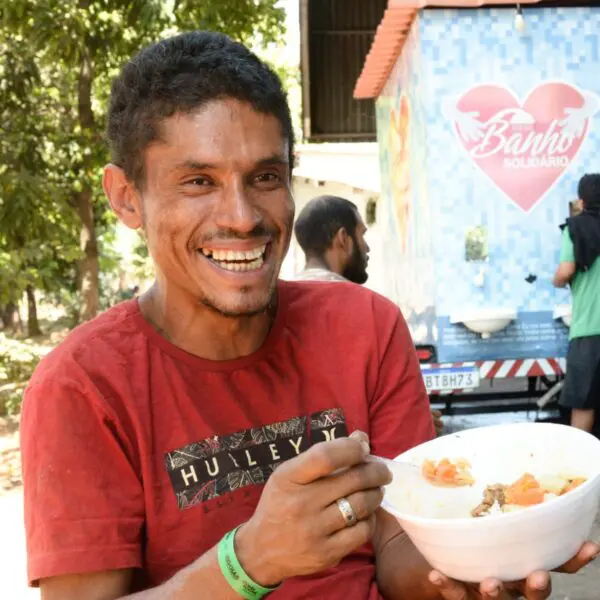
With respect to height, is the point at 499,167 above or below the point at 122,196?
below

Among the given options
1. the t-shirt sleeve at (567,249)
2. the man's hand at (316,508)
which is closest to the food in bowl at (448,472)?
the man's hand at (316,508)

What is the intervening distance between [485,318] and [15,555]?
133 inches

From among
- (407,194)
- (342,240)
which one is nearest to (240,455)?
(342,240)

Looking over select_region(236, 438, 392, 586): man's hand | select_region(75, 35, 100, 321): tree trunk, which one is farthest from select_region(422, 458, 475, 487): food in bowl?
select_region(75, 35, 100, 321): tree trunk

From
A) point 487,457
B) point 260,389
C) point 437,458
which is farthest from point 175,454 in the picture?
point 487,457

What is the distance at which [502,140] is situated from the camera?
5613 millimetres

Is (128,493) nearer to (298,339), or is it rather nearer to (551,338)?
(298,339)

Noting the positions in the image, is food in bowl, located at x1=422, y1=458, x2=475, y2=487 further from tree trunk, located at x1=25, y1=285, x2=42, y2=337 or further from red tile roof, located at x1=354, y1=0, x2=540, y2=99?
tree trunk, located at x1=25, y1=285, x2=42, y2=337

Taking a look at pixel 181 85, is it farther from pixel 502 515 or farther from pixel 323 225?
pixel 323 225

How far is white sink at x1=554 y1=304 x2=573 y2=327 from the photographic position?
226 inches

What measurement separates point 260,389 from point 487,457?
513 mm

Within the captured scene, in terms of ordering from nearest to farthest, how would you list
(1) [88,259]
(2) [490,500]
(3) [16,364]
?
(2) [490,500], (3) [16,364], (1) [88,259]

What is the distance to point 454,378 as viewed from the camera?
5.70 m

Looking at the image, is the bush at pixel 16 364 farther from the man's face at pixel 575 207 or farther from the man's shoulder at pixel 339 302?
the man's shoulder at pixel 339 302
